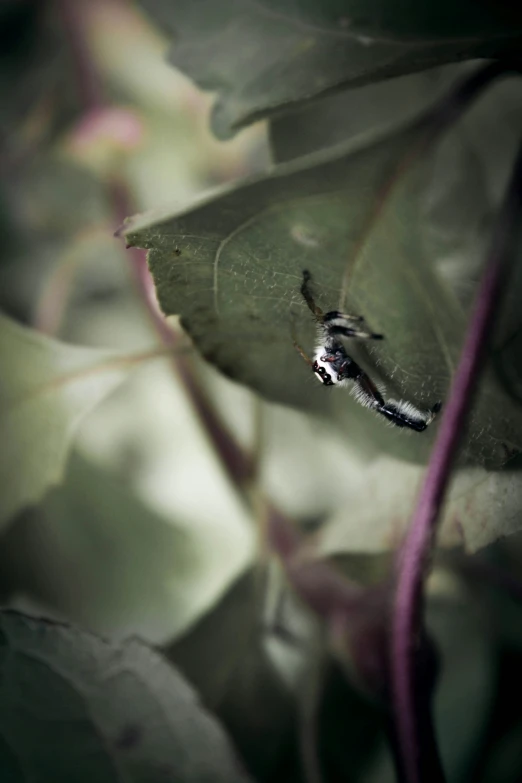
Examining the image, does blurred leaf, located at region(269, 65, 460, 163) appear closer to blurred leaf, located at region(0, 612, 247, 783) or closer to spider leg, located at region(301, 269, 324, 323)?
spider leg, located at region(301, 269, 324, 323)

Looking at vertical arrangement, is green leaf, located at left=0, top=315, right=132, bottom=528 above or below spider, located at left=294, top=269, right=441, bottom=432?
below

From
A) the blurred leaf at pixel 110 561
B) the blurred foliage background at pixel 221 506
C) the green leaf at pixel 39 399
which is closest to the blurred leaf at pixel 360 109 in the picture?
the blurred foliage background at pixel 221 506

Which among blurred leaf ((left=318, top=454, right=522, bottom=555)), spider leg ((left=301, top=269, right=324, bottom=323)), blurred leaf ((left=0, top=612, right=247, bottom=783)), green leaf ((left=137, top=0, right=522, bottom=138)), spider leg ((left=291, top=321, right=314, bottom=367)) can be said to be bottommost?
blurred leaf ((left=0, top=612, right=247, bottom=783))

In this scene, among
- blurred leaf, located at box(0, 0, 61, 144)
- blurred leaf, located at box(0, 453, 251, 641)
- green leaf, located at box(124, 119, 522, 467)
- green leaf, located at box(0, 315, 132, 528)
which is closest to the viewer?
green leaf, located at box(124, 119, 522, 467)

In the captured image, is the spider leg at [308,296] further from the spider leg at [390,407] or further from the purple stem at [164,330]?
→ the purple stem at [164,330]

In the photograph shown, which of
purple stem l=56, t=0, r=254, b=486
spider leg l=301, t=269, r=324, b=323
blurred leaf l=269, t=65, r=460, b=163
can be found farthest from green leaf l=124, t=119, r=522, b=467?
purple stem l=56, t=0, r=254, b=486

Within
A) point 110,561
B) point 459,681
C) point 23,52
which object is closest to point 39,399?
point 110,561
